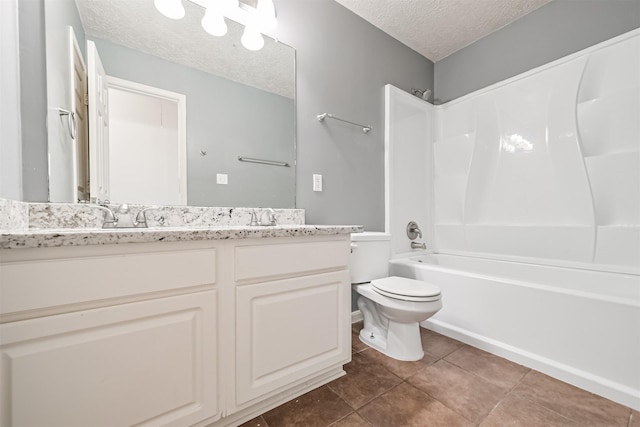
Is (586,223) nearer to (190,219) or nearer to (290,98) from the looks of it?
(290,98)

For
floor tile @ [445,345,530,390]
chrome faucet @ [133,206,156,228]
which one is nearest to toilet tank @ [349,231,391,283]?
floor tile @ [445,345,530,390]

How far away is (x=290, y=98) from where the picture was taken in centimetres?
174

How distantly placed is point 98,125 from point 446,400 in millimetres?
2031

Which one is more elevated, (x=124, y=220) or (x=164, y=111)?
(x=164, y=111)

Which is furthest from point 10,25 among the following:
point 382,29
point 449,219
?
point 449,219

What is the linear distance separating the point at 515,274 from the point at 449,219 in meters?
0.68

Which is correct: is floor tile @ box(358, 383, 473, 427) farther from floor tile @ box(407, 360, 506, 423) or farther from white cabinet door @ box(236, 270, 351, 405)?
white cabinet door @ box(236, 270, 351, 405)

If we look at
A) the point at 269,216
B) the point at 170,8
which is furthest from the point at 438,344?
the point at 170,8

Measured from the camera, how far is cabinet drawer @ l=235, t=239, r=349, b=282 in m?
0.96

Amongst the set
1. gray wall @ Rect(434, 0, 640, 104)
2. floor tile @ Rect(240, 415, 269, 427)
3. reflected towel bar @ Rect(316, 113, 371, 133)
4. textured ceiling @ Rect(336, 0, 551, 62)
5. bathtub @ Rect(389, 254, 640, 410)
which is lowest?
floor tile @ Rect(240, 415, 269, 427)

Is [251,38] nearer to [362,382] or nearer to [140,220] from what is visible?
[140,220]

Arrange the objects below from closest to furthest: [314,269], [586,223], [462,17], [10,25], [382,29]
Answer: [10,25], [314,269], [586,223], [462,17], [382,29]

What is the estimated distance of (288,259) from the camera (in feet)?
3.52

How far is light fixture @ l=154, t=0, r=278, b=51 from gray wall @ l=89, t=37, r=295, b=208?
0.27m
